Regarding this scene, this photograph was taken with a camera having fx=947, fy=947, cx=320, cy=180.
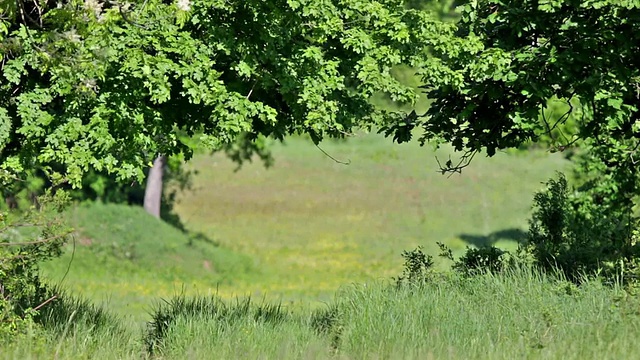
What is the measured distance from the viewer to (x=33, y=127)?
35.6 feet

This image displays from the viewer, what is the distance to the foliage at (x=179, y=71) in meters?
10.8

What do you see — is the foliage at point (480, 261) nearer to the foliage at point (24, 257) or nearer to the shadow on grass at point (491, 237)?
the foliage at point (24, 257)

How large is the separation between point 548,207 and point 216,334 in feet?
22.3

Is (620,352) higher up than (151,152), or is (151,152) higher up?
(151,152)

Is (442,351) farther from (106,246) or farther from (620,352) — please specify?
(106,246)

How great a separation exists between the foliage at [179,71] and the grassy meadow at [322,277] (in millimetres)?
1758

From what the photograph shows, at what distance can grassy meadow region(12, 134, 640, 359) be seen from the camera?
9938mm

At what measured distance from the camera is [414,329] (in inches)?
404

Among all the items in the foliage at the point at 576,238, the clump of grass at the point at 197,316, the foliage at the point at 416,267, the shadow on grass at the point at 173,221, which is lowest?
the clump of grass at the point at 197,316

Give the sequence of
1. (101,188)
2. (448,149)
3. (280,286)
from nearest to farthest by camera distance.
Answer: (280,286)
(101,188)
(448,149)

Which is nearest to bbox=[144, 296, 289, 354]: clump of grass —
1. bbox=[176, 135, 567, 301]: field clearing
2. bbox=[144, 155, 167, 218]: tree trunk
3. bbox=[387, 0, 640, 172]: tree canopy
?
bbox=[387, 0, 640, 172]: tree canopy

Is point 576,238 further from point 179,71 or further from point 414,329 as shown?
point 179,71

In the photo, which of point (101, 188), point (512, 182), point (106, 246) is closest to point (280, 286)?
point (106, 246)

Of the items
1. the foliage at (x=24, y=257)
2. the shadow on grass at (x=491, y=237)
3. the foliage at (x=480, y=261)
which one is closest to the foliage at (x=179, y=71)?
the foliage at (x=24, y=257)
